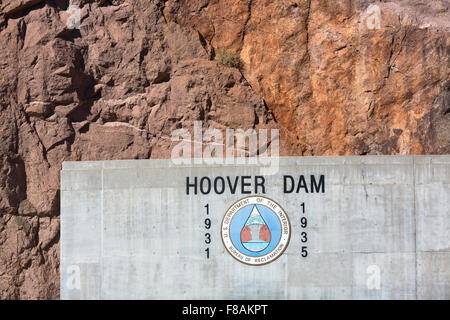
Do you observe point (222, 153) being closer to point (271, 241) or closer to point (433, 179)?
point (271, 241)

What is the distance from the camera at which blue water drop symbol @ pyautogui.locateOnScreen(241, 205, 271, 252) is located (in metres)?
10.1

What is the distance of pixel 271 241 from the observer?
10.1 m

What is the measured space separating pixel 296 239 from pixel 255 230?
2.39 feet

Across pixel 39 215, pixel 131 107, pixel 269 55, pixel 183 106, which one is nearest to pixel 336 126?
pixel 269 55

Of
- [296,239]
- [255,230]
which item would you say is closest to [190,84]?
[255,230]

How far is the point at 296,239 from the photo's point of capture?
10.1 m

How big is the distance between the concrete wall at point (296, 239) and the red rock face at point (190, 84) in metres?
4.59

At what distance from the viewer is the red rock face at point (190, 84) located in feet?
47.9

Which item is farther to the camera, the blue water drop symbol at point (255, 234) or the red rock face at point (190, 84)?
the red rock face at point (190, 84)

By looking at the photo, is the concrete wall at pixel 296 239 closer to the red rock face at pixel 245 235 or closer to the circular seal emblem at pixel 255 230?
the circular seal emblem at pixel 255 230

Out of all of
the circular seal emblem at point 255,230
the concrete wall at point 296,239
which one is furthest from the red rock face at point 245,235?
the concrete wall at point 296,239

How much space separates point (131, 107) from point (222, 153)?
2761 millimetres

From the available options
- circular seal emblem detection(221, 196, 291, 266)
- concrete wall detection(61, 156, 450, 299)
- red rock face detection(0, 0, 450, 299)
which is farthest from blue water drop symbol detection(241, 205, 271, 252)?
red rock face detection(0, 0, 450, 299)

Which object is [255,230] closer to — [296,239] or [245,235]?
[245,235]
